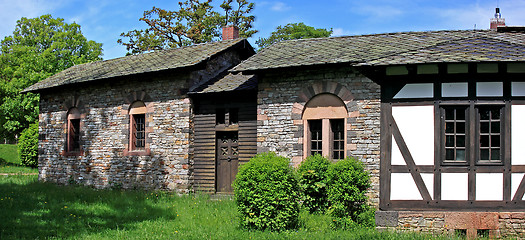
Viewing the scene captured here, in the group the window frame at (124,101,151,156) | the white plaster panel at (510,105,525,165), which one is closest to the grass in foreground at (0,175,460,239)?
the window frame at (124,101,151,156)

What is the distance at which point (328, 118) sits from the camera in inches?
518

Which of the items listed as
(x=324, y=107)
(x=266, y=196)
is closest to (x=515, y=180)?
(x=266, y=196)

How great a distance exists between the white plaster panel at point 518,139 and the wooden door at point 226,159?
8353 millimetres

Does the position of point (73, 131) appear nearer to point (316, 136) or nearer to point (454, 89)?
point (316, 136)

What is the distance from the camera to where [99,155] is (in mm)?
18031

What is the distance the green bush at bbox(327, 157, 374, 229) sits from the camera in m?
9.90

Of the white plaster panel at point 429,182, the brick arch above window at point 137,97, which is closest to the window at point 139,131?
the brick arch above window at point 137,97

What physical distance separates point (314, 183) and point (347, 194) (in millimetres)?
1015

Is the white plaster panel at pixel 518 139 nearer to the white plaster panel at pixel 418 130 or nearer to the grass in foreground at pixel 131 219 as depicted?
the white plaster panel at pixel 418 130

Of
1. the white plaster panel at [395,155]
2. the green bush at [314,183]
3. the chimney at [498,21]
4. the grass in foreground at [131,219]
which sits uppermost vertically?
the chimney at [498,21]

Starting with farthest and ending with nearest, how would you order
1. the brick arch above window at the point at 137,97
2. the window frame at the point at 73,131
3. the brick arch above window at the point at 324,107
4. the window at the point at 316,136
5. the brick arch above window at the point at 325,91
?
the window frame at the point at 73,131 < the brick arch above window at the point at 137,97 < the window at the point at 316,136 < the brick arch above window at the point at 324,107 < the brick arch above window at the point at 325,91

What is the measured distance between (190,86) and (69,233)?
736cm

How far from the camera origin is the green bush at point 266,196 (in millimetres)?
9414

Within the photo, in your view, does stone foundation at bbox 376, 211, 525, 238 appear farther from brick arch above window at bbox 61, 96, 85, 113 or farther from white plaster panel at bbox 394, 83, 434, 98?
brick arch above window at bbox 61, 96, 85, 113
